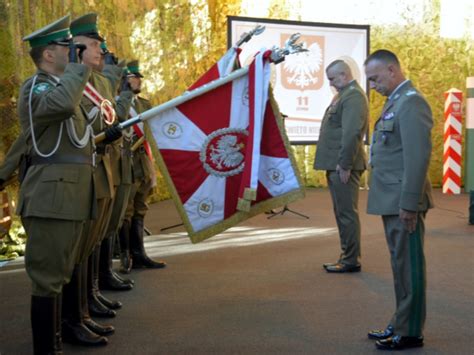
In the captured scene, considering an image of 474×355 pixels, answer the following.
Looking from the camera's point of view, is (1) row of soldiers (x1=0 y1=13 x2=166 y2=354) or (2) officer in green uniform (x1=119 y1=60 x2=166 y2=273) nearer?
(1) row of soldiers (x1=0 y1=13 x2=166 y2=354)

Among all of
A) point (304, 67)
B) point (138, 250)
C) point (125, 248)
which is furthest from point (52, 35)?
point (304, 67)

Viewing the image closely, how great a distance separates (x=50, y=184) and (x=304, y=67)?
7.61 m

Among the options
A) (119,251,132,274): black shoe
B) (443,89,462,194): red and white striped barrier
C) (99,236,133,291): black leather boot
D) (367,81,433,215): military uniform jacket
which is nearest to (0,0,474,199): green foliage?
(443,89,462,194): red and white striped barrier

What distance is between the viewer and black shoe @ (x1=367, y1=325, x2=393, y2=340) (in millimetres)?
2922

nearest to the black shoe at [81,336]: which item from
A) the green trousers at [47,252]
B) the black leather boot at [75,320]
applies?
the black leather boot at [75,320]

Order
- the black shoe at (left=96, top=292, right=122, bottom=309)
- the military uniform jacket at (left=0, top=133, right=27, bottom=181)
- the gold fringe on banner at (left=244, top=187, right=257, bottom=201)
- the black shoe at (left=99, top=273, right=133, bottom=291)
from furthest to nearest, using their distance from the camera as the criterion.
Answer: the black shoe at (left=99, top=273, right=133, bottom=291) < the black shoe at (left=96, top=292, right=122, bottom=309) < the gold fringe on banner at (left=244, top=187, right=257, bottom=201) < the military uniform jacket at (left=0, top=133, right=27, bottom=181)

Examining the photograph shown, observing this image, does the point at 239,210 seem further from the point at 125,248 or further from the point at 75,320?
the point at 125,248

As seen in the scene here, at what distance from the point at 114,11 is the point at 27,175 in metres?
5.48

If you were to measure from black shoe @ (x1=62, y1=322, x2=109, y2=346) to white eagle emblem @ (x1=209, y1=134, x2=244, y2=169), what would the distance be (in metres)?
0.97

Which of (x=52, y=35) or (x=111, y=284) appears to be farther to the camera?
(x=111, y=284)

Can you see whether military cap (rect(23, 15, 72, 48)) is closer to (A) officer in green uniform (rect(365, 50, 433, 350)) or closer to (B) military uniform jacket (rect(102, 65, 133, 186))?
(B) military uniform jacket (rect(102, 65, 133, 186))

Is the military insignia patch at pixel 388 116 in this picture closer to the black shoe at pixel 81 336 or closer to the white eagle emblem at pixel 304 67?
the black shoe at pixel 81 336

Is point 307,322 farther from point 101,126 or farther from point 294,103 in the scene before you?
point 294,103

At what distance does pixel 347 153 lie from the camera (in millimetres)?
4348
